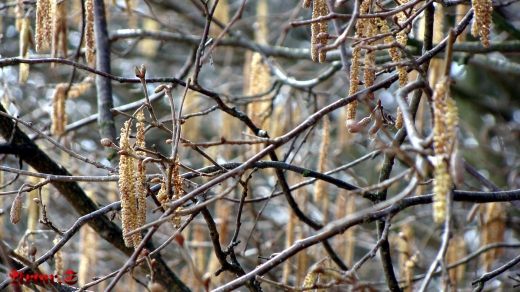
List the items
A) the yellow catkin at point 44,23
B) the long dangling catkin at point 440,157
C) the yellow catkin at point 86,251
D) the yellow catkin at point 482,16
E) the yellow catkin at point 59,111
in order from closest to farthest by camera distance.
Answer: the long dangling catkin at point 440,157
the yellow catkin at point 482,16
the yellow catkin at point 44,23
the yellow catkin at point 59,111
the yellow catkin at point 86,251

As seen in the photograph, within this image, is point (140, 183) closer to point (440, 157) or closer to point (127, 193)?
point (127, 193)

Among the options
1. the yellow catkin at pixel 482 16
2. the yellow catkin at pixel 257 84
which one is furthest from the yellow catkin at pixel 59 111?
the yellow catkin at pixel 482 16

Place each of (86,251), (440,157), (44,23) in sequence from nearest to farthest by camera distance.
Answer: (440,157), (44,23), (86,251)

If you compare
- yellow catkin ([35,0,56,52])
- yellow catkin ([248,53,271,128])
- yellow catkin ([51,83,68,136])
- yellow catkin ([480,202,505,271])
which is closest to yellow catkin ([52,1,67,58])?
yellow catkin ([35,0,56,52])

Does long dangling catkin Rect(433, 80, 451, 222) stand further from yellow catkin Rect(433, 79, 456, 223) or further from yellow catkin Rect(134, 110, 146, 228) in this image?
yellow catkin Rect(134, 110, 146, 228)

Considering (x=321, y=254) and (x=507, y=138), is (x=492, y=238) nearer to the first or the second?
(x=321, y=254)

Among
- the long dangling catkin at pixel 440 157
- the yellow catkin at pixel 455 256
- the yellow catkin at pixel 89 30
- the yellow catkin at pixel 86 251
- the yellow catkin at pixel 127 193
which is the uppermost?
the yellow catkin at pixel 89 30

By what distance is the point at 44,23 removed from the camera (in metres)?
1.51

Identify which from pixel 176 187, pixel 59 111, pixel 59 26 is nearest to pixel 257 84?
pixel 59 111

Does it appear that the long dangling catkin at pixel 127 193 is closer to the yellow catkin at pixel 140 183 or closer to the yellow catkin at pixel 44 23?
the yellow catkin at pixel 140 183

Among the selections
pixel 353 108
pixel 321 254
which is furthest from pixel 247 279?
pixel 321 254

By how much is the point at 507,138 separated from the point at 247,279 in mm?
3877

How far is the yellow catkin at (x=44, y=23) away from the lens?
1504mm

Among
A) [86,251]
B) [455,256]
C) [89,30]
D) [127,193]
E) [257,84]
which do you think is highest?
[89,30]
